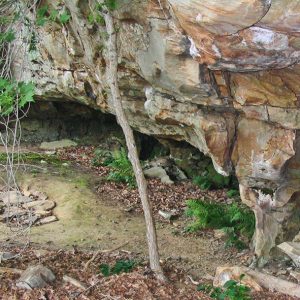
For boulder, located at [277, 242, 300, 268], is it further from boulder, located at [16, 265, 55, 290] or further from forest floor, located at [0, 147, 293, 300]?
boulder, located at [16, 265, 55, 290]

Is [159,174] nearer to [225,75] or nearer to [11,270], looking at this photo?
[225,75]

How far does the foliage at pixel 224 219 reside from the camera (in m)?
10.3

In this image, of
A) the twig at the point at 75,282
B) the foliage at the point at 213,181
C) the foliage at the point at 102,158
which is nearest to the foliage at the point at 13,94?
the twig at the point at 75,282

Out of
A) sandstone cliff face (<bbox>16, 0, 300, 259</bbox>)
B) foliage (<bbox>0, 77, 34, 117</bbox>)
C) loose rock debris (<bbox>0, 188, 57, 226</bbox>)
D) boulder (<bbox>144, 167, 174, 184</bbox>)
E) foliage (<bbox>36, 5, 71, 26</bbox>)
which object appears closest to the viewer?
sandstone cliff face (<bbox>16, 0, 300, 259</bbox>)

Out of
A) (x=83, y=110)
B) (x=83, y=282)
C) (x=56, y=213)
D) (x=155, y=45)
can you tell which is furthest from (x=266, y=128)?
(x=83, y=110)

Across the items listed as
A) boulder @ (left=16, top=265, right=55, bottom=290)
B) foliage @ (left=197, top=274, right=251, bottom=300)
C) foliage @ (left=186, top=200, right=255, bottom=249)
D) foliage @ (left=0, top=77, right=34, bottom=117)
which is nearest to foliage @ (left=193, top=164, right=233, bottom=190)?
foliage @ (left=186, top=200, right=255, bottom=249)

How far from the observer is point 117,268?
25.9ft

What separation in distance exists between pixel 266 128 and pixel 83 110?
31.4ft

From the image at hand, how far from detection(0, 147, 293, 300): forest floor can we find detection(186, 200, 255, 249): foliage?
0.22 m

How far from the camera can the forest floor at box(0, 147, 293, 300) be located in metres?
7.14

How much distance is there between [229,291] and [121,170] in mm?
6908

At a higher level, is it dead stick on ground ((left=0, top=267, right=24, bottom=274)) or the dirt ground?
dead stick on ground ((left=0, top=267, right=24, bottom=274))

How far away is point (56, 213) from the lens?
440 inches

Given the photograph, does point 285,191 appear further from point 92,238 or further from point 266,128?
point 92,238
